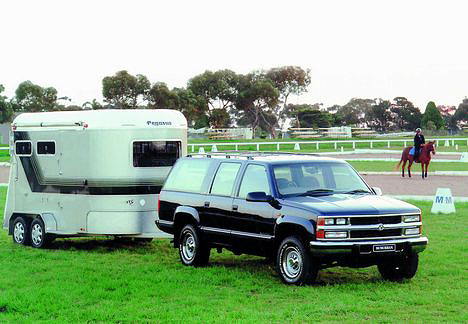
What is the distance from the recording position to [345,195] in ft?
39.3

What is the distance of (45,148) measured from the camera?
1603cm

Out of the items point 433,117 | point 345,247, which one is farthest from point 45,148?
point 433,117

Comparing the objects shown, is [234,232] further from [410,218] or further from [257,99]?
[257,99]

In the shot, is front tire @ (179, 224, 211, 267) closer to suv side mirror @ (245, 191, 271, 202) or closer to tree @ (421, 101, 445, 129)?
suv side mirror @ (245, 191, 271, 202)

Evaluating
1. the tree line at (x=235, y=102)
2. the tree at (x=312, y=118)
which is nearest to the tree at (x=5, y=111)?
the tree line at (x=235, y=102)

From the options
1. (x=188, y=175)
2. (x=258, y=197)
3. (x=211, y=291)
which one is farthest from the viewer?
(x=188, y=175)

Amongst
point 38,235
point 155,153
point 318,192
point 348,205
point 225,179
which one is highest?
point 155,153

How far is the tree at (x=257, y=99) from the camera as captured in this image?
127 m

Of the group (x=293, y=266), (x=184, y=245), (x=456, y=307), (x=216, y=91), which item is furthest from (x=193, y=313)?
(x=216, y=91)

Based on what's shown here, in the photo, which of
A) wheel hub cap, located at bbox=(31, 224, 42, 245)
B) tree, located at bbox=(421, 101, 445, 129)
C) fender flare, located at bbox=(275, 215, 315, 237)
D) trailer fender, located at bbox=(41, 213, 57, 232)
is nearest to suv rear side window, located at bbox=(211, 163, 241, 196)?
fender flare, located at bbox=(275, 215, 315, 237)

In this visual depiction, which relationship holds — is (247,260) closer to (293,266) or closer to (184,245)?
(184,245)

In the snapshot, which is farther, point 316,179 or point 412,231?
point 316,179

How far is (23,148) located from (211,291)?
6.90m

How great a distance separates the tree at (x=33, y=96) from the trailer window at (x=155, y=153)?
350 feet
